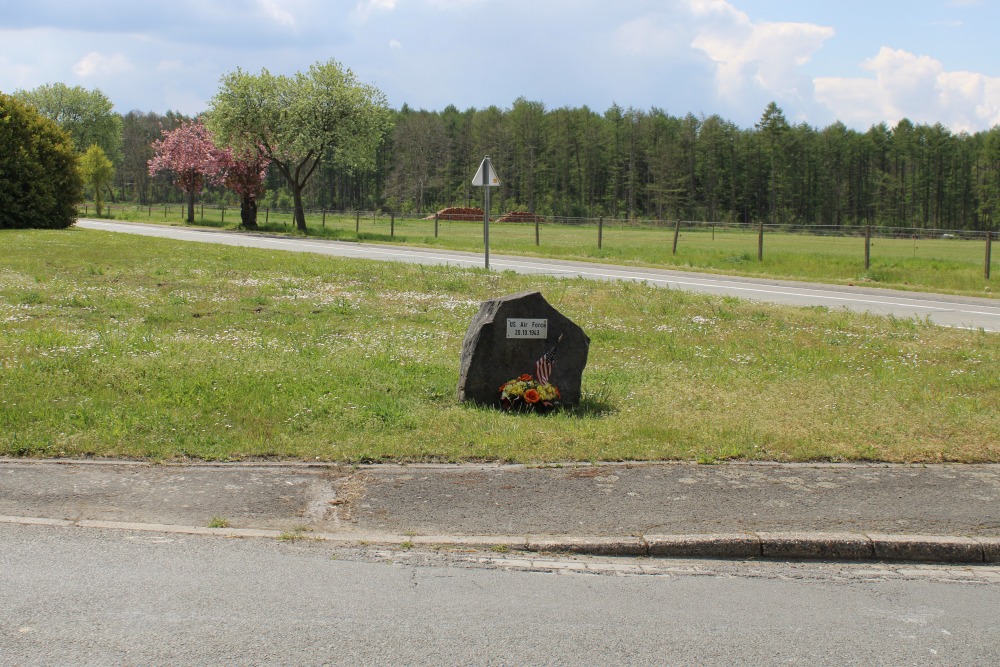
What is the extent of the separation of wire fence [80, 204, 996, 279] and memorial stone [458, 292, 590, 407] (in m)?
21.0

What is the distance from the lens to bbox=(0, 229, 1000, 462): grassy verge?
723cm

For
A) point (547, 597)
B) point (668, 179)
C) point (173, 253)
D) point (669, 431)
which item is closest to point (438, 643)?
point (547, 597)

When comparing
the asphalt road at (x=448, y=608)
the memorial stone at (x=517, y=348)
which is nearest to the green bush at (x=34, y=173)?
the memorial stone at (x=517, y=348)

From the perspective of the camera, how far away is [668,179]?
111500 mm

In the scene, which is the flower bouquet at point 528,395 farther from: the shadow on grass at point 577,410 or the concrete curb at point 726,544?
the concrete curb at point 726,544

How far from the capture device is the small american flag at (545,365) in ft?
27.8

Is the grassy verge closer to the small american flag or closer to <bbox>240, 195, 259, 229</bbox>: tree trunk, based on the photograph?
the small american flag

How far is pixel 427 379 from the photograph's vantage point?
938cm

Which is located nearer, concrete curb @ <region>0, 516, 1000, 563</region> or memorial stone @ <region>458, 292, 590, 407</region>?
concrete curb @ <region>0, 516, 1000, 563</region>

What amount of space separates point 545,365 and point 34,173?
3089 centimetres

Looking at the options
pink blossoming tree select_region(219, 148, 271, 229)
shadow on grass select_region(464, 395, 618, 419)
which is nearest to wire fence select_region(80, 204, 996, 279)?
pink blossoming tree select_region(219, 148, 271, 229)

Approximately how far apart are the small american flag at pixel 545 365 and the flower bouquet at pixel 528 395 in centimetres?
6

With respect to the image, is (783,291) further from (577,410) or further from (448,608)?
(448,608)

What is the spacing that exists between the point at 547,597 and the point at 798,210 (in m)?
120
